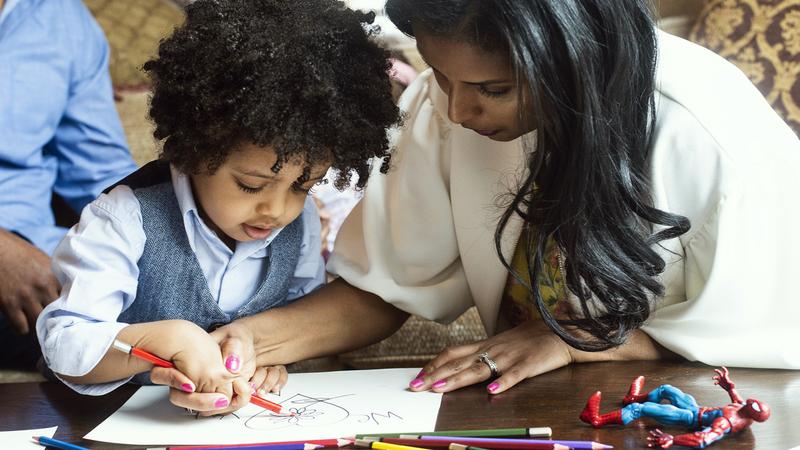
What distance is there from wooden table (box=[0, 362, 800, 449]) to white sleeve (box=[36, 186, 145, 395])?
5cm

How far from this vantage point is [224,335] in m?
1.09

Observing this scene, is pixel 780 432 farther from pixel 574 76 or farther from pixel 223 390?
pixel 223 390

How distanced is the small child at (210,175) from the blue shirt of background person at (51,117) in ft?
2.04

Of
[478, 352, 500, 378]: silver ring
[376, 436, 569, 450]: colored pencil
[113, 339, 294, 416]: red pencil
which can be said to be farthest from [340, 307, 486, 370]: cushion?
[376, 436, 569, 450]: colored pencil

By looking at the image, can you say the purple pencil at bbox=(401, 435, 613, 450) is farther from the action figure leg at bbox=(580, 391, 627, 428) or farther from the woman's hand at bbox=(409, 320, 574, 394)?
the woman's hand at bbox=(409, 320, 574, 394)

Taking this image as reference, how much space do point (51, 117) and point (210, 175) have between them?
0.81m

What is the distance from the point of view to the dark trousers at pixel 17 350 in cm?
155

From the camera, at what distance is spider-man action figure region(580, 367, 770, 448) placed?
32.6 inches

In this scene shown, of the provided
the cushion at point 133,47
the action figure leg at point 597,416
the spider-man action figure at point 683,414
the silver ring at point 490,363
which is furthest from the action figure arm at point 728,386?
the cushion at point 133,47

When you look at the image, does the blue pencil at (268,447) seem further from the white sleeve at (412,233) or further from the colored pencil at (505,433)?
the white sleeve at (412,233)

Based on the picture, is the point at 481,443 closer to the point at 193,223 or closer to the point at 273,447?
the point at 273,447

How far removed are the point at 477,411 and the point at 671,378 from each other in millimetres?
233

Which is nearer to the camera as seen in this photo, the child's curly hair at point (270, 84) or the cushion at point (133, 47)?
the child's curly hair at point (270, 84)

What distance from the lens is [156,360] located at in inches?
37.3
